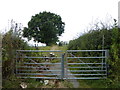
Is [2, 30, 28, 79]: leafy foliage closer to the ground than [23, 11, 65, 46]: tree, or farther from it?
closer to the ground

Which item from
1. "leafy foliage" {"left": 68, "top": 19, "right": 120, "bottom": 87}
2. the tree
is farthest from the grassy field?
the tree

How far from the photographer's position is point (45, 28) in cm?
Answer: 2228

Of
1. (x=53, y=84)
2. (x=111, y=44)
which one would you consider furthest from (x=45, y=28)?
(x=53, y=84)

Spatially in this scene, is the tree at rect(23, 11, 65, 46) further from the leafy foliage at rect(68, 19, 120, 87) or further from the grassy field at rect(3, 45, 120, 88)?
the grassy field at rect(3, 45, 120, 88)

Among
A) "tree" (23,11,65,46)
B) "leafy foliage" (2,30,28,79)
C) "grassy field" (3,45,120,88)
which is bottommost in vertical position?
"grassy field" (3,45,120,88)

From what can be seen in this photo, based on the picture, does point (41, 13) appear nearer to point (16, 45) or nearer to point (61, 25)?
point (61, 25)

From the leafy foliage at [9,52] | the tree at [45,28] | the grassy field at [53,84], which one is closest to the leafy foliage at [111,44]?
the grassy field at [53,84]

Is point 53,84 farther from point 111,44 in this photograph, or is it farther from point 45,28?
point 45,28

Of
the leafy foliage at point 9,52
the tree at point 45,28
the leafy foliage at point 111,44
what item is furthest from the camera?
the tree at point 45,28

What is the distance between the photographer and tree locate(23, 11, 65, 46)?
2200 cm

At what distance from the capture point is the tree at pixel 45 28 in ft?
72.2

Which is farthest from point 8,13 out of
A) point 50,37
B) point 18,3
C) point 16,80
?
point 50,37

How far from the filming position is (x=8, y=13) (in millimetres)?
6832

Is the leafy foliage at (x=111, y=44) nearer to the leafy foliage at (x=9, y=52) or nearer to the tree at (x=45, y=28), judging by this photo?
the leafy foliage at (x=9, y=52)
